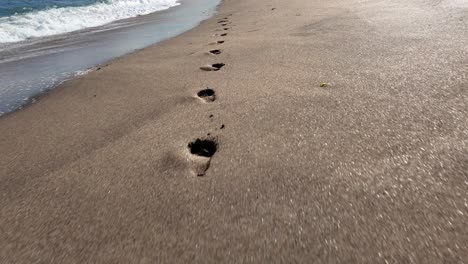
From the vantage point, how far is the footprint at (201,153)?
171 cm

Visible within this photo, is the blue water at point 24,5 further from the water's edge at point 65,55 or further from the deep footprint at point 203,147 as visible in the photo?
the deep footprint at point 203,147

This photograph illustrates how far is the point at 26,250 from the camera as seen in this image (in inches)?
52.7

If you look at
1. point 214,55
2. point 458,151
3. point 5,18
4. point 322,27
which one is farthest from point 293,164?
point 5,18

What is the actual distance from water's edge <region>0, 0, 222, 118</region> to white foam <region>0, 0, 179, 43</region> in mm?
744

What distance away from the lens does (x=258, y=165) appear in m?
1.64

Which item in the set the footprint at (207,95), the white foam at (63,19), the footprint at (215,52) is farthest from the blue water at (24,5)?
the footprint at (207,95)

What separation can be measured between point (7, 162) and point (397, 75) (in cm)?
281

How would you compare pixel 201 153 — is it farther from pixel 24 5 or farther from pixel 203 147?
pixel 24 5

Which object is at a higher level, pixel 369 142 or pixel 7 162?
pixel 369 142

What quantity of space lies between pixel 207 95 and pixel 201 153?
0.96 metres

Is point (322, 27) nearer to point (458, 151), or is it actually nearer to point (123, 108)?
point (123, 108)

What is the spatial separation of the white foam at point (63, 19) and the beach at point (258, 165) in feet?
17.8

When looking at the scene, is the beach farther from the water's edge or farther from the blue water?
the blue water

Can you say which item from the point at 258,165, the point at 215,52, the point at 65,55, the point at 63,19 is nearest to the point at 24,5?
the point at 63,19
